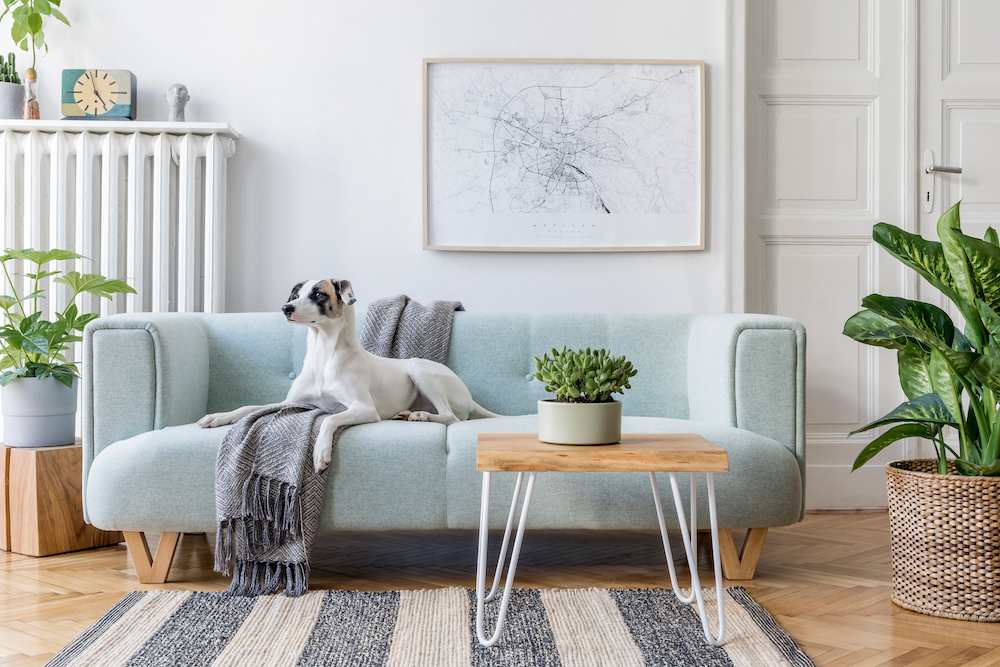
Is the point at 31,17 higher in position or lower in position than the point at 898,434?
higher

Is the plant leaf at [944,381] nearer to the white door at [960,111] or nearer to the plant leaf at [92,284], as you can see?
the white door at [960,111]

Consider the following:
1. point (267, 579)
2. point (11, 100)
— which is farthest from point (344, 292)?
point (11, 100)

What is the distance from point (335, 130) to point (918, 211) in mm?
2488

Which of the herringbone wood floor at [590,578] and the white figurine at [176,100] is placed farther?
the white figurine at [176,100]

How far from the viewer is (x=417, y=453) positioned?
6.93ft

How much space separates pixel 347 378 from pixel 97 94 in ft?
5.76

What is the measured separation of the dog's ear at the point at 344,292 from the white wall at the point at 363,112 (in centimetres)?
87

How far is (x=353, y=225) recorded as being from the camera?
10.8ft

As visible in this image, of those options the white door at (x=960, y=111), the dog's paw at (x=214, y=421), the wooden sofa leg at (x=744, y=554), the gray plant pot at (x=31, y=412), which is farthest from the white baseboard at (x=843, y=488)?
the gray plant pot at (x=31, y=412)

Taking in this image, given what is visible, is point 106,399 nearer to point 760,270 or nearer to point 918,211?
point 760,270

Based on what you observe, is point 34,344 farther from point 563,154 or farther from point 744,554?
point 744,554

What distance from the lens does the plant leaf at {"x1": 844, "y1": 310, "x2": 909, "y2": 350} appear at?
196 centimetres

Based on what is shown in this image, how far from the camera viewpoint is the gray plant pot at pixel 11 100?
3180mm

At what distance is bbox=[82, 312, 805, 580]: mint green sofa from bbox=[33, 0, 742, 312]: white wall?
83 centimetres
